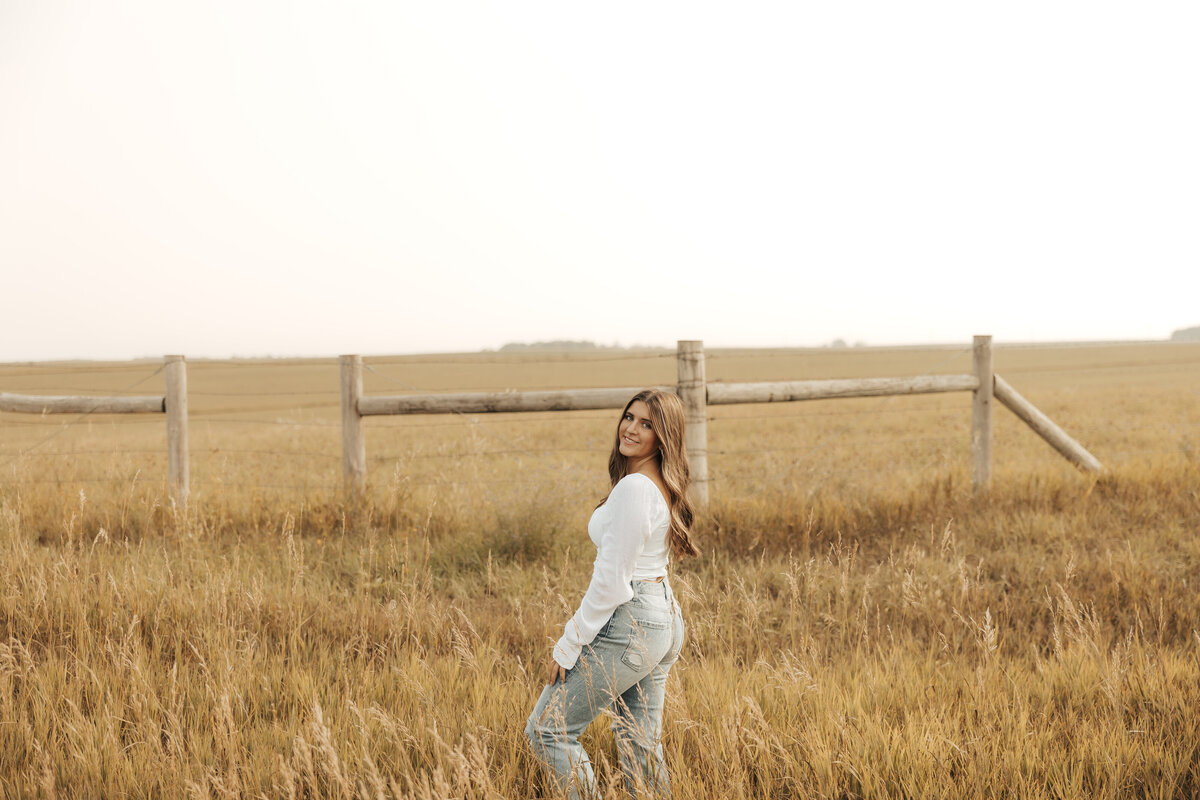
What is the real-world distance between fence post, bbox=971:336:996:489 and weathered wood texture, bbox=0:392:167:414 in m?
6.90

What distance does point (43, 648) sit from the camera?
345 cm

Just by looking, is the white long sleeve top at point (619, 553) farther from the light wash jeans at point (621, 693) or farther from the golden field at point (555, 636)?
the golden field at point (555, 636)

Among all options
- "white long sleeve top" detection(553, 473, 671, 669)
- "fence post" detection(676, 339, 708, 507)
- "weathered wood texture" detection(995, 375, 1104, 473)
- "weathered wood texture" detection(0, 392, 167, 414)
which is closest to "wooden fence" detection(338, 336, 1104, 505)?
"fence post" detection(676, 339, 708, 507)

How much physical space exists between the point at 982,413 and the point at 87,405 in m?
7.73

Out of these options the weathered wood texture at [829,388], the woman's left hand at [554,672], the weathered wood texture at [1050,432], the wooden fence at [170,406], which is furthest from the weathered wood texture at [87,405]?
the weathered wood texture at [1050,432]

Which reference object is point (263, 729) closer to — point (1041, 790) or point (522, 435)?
point (1041, 790)

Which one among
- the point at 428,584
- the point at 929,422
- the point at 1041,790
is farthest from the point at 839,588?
the point at 929,422

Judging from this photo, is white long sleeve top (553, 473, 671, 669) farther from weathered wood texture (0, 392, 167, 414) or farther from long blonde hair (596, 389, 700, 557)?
weathered wood texture (0, 392, 167, 414)

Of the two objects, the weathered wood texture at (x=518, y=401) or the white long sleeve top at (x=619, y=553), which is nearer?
the white long sleeve top at (x=619, y=553)

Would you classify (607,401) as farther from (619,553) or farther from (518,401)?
(619,553)

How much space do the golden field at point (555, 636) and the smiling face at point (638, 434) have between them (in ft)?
2.53

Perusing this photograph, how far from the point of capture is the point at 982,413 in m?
6.89

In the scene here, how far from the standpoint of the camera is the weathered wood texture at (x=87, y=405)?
630 cm

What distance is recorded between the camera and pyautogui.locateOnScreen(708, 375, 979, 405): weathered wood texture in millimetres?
5770
